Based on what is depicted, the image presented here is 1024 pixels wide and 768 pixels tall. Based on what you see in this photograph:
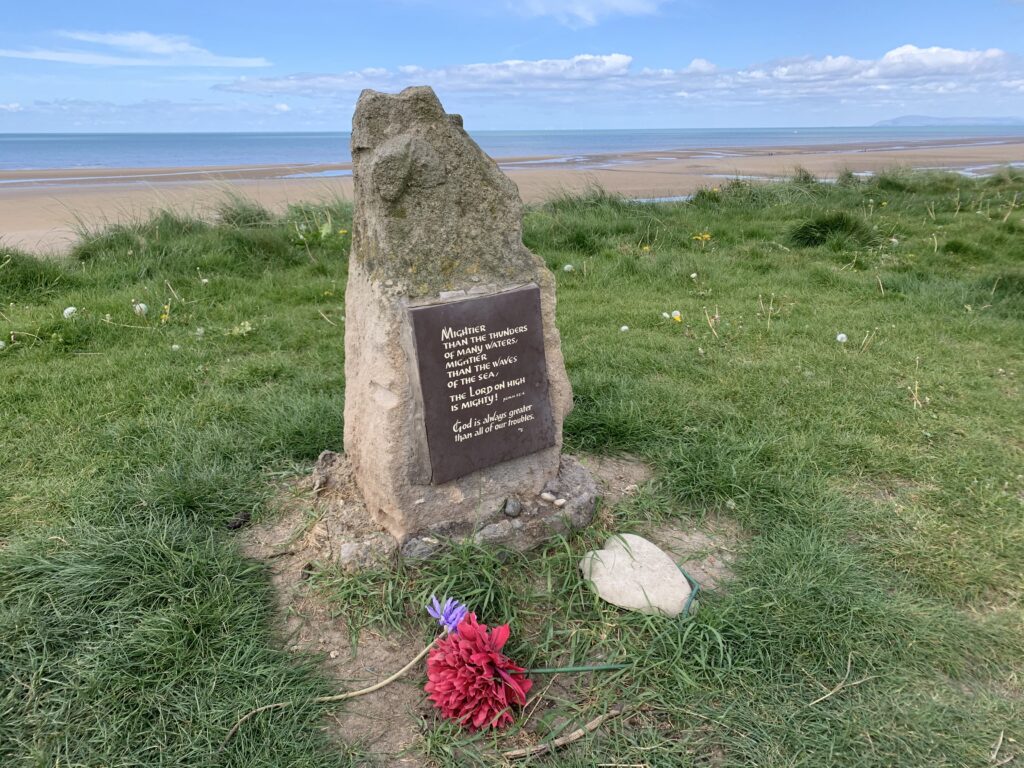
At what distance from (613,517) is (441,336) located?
1.25m

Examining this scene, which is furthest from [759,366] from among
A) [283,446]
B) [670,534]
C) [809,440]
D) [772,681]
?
[283,446]

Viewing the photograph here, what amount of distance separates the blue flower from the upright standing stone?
1.35 ft

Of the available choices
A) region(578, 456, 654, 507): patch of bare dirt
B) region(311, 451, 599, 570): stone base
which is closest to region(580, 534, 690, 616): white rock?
region(311, 451, 599, 570): stone base

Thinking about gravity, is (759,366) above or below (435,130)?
below

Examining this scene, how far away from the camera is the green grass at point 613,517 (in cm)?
218

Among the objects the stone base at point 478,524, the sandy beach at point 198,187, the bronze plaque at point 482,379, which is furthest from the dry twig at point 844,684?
the sandy beach at point 198,187

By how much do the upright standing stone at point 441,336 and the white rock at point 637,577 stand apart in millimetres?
267

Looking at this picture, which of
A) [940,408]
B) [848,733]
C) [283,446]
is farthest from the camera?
[940,408]

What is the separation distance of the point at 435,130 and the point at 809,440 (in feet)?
8.84

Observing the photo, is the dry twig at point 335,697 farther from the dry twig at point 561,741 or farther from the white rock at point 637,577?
the white rock at point 637,577

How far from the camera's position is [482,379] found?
285 centimetres

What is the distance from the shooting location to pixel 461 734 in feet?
7.23

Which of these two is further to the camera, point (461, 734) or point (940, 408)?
point (940, 408)

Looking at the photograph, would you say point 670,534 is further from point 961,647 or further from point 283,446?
point 283,446
